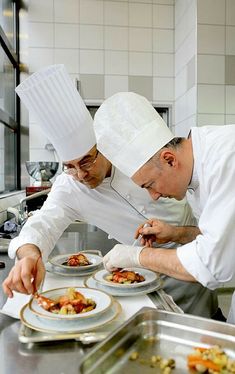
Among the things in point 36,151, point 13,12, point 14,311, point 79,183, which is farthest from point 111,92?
point 14,311

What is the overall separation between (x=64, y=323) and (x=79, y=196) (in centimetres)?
93

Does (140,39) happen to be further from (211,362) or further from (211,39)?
(211,362)

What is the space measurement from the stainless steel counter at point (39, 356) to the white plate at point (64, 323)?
32mm

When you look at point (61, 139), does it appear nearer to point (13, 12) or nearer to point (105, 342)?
point (105, 342)

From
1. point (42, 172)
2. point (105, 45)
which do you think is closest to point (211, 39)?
point (105, 45)

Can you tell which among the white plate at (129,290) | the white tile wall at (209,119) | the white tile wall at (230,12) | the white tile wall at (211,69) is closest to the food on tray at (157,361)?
the white plate at (129,290)

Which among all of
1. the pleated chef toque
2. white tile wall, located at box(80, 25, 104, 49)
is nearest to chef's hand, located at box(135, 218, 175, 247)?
the pleated chef toque

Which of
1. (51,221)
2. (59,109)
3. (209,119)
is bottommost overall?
(51,221)

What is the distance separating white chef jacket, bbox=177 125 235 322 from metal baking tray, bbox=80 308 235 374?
0.70 feet

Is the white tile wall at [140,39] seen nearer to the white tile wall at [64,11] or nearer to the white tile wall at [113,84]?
the white tile wall at [113,84]

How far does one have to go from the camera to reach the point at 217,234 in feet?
3.27

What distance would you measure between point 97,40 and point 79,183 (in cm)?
292

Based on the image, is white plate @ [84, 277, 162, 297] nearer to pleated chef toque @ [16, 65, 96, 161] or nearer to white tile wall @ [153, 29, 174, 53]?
pleated chef toque @ [16, 65, 96, 161]

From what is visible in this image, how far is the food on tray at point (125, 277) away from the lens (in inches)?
45.2
